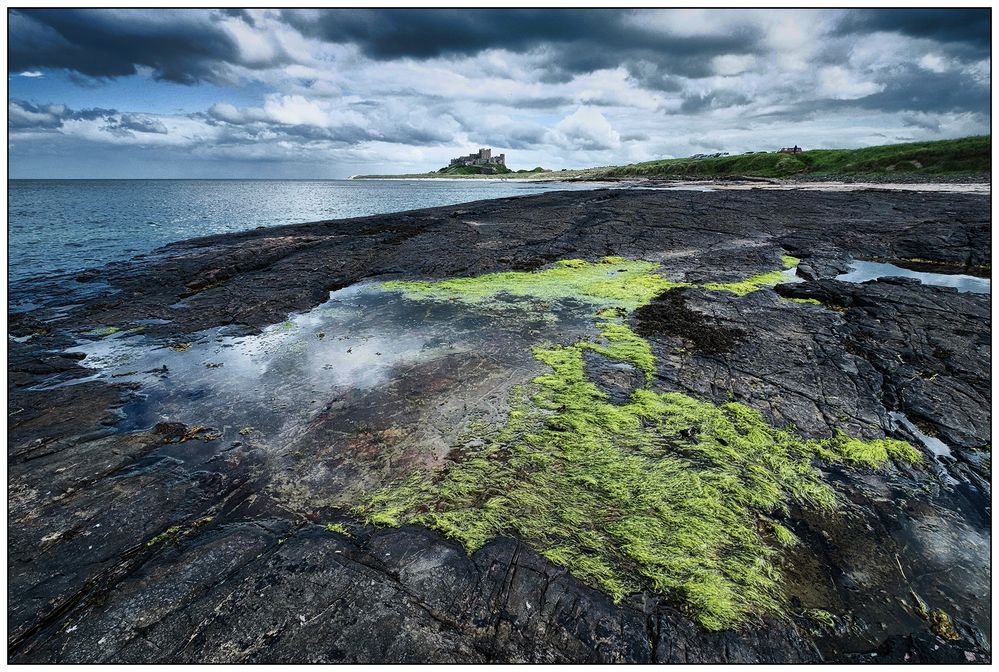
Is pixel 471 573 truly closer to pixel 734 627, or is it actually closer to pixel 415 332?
pixel 734 627

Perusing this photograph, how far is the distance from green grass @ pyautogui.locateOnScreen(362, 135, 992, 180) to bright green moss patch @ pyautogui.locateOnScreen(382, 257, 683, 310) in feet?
185

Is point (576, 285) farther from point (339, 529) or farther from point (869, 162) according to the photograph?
point (869, 162)

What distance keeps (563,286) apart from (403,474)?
10969 millimetres

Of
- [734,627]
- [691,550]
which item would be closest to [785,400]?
[691,550]

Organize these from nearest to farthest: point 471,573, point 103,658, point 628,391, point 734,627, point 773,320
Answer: point 103,658 < point 734,627 < point 471,573 < point 628,391 < point 773,320

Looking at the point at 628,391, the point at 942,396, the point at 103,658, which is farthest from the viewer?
the point at 628,391

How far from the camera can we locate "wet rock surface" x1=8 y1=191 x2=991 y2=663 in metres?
3.83

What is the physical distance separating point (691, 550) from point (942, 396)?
6.21 m

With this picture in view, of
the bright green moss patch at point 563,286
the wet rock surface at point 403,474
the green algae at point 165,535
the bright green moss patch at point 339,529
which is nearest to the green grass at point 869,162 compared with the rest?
the bright green moss patch at point 563,286

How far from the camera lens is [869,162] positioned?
6694cm

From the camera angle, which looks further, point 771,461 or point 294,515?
point 771,461

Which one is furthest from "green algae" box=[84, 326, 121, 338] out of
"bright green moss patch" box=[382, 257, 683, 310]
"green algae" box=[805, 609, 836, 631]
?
"green algae" box=[805, 609, 836, 631]

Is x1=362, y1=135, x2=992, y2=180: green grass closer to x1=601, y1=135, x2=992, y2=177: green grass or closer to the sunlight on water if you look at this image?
x1=601, y1=135, x2=992, y2=177: green grass

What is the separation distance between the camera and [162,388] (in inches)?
332
